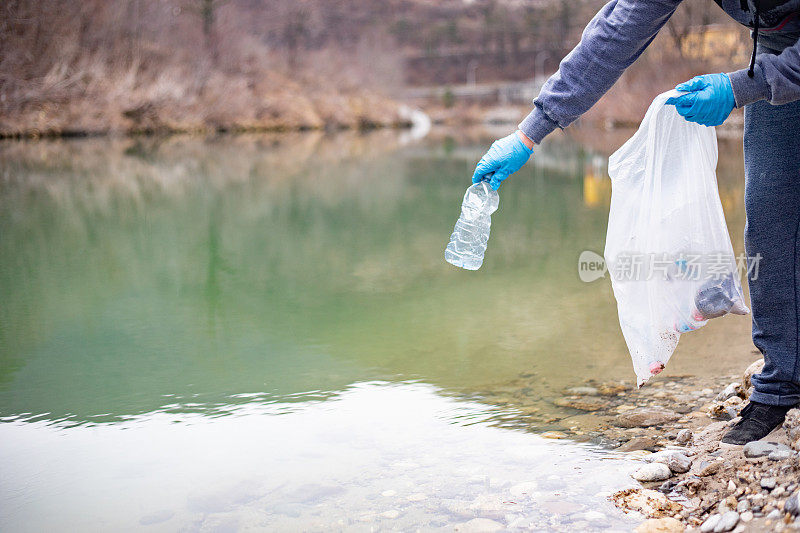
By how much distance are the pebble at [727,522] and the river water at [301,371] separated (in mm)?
244

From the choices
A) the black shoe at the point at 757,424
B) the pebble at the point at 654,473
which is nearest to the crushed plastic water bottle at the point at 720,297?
the black shoe at the point at 757,424

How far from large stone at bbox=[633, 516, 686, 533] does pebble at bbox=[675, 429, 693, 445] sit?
0.50 meters

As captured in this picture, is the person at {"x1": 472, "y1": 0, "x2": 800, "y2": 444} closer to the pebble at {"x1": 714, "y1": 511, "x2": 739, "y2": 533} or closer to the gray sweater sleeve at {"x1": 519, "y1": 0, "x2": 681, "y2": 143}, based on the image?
the gray sweater sleeve at {"x1": 519, "y1": 0, "x2": 681, "y2": 143}

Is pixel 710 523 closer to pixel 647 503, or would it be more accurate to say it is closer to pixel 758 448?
pixel 647 503

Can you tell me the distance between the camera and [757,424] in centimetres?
223

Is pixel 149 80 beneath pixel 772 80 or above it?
above

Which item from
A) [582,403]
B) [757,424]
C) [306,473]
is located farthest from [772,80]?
[306,473]

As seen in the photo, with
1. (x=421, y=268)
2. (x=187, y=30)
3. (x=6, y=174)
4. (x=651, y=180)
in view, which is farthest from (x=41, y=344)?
(x=187, y=30)

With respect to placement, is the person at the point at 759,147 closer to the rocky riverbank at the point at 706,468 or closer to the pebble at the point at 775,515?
the rocky riverbank at the point at 706,468

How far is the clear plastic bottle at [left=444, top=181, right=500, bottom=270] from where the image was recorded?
2.59 m

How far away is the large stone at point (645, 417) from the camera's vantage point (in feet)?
8.57

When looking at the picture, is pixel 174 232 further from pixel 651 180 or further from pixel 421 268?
pixel 651 180

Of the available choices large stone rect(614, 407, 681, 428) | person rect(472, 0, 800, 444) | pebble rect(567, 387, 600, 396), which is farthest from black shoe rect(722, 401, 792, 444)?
pebble rect(567, 387, 600, 396)

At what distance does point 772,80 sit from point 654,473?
1.12 metres
